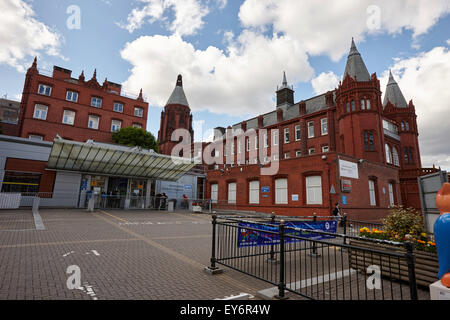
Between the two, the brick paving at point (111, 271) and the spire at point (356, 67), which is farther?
the spire at point (356, 67)

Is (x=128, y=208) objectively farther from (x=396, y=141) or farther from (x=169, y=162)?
(x=396, y=141)

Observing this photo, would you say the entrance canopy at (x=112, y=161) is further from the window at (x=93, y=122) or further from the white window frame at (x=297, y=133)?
the white window frame at (x=297, y=133)

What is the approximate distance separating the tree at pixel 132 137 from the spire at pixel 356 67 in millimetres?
29656

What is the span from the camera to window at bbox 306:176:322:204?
813 inches

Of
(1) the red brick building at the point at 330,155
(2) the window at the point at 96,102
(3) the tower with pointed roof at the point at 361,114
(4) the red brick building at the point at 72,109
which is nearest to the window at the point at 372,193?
(1) the red brick building at the point at 330,155

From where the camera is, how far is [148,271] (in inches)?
217

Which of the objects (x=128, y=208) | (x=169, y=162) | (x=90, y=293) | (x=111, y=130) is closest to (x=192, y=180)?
(x=169, y=162)

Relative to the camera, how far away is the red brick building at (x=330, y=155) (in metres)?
20.8

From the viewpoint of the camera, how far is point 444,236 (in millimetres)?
3365

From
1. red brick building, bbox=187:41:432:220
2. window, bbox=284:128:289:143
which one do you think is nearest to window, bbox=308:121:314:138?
red brick building, bbox=187:41:432:220

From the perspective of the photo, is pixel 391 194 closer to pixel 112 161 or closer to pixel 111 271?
pixel 111 271

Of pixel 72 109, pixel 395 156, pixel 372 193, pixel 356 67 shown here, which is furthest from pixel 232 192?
pixel 395 156

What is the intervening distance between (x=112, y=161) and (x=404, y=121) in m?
42.9
